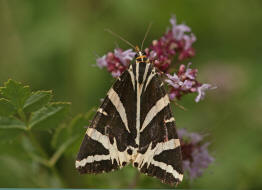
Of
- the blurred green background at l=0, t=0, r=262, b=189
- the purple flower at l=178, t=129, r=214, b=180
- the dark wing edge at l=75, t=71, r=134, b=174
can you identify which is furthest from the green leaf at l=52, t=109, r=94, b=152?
the blurred green background at l=0, t=0, r=262, b=189

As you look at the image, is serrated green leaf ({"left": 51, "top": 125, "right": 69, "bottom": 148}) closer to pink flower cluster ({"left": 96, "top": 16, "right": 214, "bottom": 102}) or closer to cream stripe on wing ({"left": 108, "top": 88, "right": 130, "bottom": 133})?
cream stripe on wing ({"left": 108, "top": 88, "right": 130, "bottom": 133})

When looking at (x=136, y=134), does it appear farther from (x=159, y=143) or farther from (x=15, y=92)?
(x=15, y=92)

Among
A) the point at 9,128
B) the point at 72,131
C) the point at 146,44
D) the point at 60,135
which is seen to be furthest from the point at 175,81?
the point at 146,44

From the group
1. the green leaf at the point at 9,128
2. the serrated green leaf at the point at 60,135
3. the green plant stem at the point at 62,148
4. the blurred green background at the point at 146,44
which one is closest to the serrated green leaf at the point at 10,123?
the green leaf at the point at 9,128

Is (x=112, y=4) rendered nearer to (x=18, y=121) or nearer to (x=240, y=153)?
(x=240, y=153)

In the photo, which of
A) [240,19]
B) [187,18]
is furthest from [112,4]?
[240,19]

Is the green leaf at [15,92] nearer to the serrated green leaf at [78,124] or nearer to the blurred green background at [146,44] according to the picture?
the serrated green leaf at [78,124]
